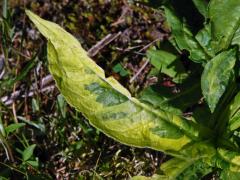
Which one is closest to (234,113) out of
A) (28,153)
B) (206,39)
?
(206,39)

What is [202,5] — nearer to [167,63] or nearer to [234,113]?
[167,63]

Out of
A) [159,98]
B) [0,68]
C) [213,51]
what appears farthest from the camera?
[0,68]

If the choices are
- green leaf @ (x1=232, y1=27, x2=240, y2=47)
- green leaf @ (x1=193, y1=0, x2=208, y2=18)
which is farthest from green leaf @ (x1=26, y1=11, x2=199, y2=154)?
green leaf @ (x1=193, y1=0, x2=208, y2=18)

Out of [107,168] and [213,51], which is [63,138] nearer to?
[107,168]


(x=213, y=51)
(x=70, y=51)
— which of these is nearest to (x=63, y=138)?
(x=70, y=51)

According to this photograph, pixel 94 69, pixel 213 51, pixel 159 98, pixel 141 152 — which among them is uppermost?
pixel 94 69

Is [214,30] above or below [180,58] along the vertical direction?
above

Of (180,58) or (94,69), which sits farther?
(180,58)
